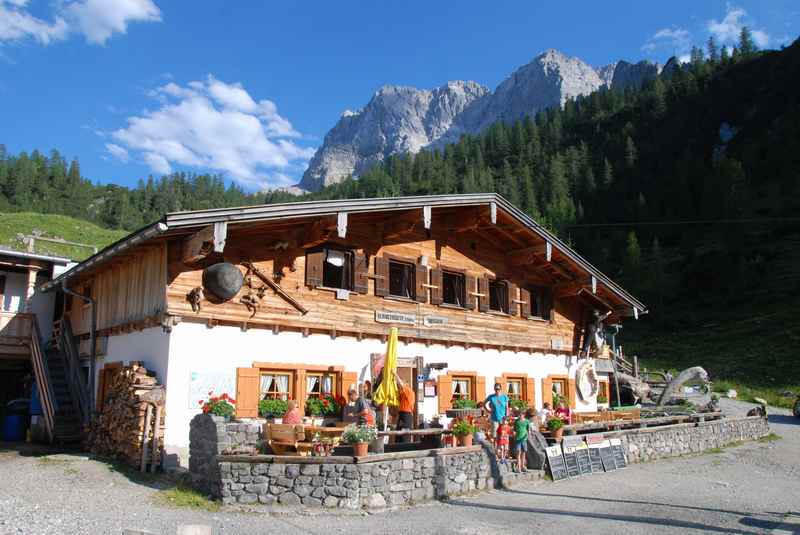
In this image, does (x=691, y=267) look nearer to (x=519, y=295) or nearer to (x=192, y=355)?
(x=519, y=295)

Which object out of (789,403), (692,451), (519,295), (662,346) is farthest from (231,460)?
(662,346)

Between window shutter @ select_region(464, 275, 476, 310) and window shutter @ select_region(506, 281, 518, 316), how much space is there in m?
1.44

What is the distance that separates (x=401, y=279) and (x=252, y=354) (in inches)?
197

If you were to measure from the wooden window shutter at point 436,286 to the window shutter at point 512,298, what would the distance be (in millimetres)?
2695

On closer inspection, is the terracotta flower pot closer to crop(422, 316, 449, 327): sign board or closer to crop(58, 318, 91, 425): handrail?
crop(422, 316, 449, 327): sign board

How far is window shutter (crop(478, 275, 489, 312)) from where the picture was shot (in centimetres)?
1734

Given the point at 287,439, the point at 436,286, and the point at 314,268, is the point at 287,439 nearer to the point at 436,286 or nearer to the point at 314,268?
the point at 314,268

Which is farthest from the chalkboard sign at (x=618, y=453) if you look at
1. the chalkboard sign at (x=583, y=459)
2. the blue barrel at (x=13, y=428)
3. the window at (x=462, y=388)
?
the blue barrel at (x=13, y=428)

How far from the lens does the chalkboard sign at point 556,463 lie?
40.3 ft

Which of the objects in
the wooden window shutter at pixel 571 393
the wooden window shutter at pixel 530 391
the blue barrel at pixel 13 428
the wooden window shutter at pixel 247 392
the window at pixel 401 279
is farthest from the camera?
the wooden window shutter at pixel 571 393

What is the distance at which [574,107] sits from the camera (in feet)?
416

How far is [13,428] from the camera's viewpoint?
16.7m

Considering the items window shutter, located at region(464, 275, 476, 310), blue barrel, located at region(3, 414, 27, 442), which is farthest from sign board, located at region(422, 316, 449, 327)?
blue barrel, located at region(3, 414, 27, 442)

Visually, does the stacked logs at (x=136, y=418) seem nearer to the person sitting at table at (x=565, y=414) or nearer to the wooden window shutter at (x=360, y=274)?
the wooden window shutter at (x=360, y=274)
